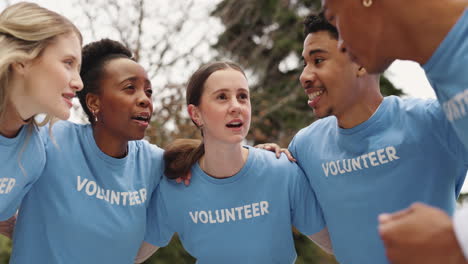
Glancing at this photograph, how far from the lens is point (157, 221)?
11.0 ft

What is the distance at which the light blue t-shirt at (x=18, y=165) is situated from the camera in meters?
2.72

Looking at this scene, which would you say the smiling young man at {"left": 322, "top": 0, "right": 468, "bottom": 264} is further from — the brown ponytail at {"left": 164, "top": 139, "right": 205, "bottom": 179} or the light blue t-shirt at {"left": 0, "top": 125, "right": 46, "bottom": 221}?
the light blue t-shirt at {"left": 0, "top": 125, "right": 46, "bottom": 221}

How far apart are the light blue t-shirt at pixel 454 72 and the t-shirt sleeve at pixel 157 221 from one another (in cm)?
209

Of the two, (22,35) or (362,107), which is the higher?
(22,35)

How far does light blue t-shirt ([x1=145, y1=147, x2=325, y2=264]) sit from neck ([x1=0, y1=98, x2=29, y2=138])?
106 cm

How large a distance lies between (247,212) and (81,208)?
3.43 feet

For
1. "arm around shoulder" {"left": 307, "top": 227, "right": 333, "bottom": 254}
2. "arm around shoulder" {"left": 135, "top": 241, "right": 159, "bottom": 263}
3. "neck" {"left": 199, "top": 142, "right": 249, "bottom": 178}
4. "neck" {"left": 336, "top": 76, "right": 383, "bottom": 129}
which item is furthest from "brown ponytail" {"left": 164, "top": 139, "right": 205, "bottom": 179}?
"neck" {"left": 336, "top": 76, "right": 383, "bottom": 129}

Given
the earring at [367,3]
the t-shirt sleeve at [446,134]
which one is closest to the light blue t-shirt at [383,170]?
the t-shirt sleeve at [446,134]

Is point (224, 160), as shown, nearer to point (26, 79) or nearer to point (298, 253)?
point (26, 79)

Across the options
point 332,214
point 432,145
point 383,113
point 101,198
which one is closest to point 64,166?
point 101,198

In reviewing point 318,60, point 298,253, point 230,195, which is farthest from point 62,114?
point 298,253

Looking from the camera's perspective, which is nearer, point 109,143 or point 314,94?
point 314,94

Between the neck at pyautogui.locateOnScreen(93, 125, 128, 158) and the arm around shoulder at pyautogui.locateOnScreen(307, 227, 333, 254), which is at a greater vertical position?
the neck at pyautogui.locateOnScreen(93, 125, 128, 158)

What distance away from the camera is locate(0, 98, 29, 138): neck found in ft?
8.92
